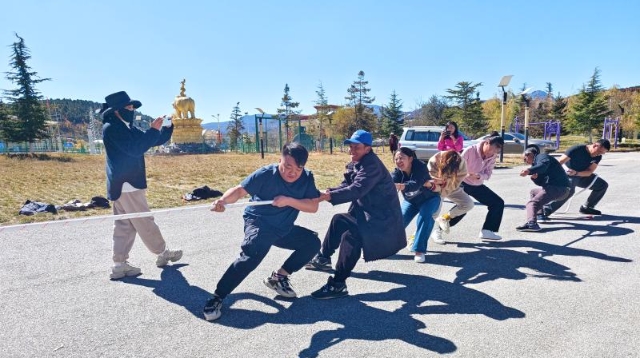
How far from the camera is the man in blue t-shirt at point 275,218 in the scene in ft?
10.3

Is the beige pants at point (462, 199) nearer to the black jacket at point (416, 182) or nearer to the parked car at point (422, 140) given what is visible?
the black jacket at point (416, 182)

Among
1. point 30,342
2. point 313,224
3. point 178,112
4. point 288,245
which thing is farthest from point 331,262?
point 178,112

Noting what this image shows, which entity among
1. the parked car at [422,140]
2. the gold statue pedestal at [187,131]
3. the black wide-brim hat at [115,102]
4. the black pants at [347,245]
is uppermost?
the gold statue pedestal at [187,131]

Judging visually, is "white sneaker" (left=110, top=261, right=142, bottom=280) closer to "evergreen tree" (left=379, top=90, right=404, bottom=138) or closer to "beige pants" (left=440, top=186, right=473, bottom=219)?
"beige pants" (left=440, top=186, right=473, bottom=219)

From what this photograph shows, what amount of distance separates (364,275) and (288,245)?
1.03m

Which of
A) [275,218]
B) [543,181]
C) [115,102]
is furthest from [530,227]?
[115,102]

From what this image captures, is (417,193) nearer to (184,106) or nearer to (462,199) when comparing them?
(462,199)

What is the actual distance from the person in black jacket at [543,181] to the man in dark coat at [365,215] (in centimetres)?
331

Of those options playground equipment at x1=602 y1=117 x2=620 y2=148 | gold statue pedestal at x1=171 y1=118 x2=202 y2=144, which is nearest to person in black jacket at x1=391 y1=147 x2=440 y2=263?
playground equipment at x1=602 y1=117 x2=620 y2=148

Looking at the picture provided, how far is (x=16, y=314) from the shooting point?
3.20 m

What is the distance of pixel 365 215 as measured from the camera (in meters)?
3.66

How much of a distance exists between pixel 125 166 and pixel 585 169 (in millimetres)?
7193

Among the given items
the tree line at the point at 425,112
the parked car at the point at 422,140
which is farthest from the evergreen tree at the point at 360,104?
the parked car at the point at 422,140

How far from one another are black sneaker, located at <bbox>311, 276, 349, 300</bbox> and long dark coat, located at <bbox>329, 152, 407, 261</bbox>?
1.16 ft
